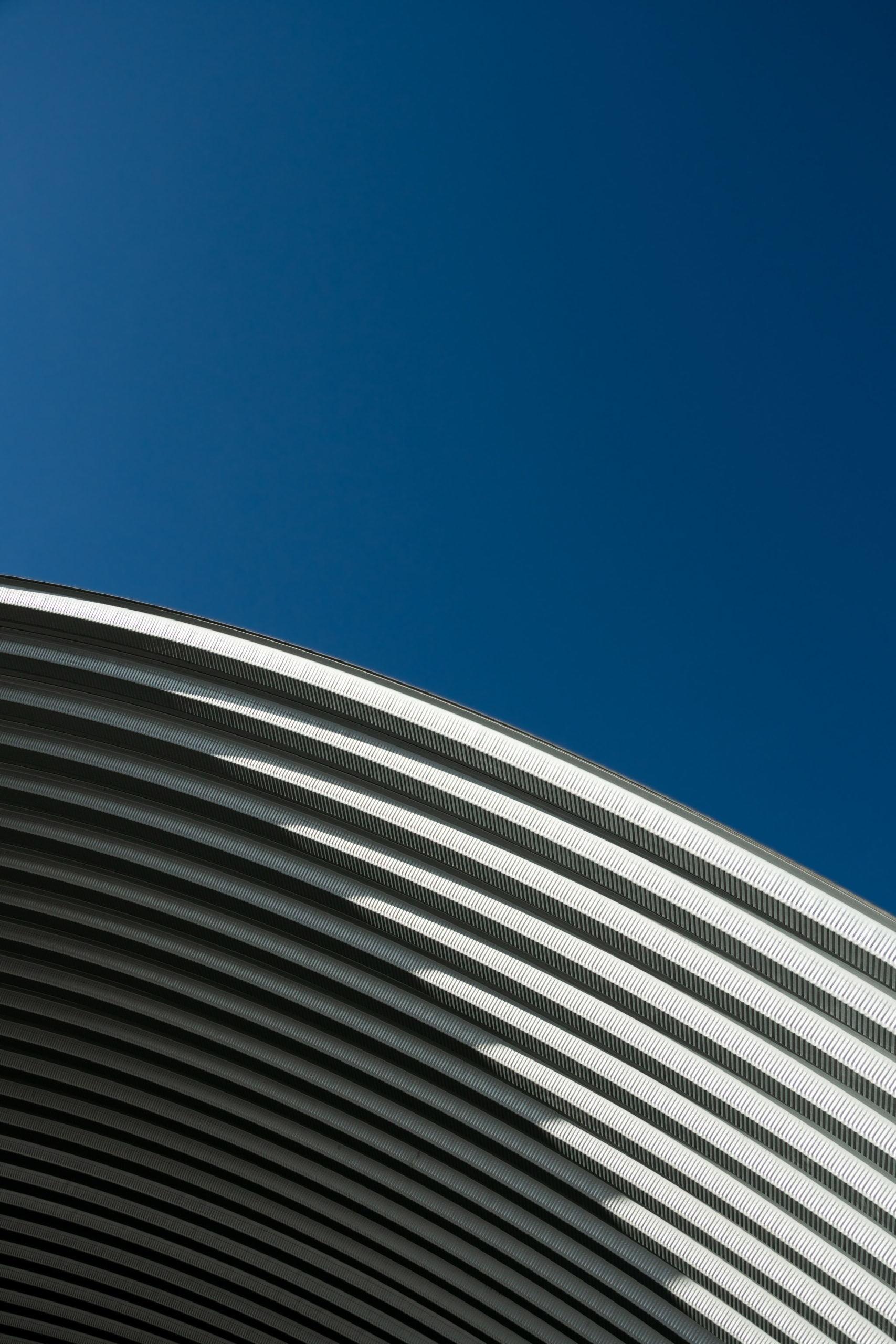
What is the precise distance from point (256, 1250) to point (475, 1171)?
844cm

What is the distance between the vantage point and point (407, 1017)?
821 inches

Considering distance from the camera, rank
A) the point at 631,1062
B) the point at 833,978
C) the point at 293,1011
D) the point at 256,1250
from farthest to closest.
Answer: the point at 256,1250, the point at 293,1011, the point at 631,1062, the point at 833,978

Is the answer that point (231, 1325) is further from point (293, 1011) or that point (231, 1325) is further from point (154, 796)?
point (154, 796)

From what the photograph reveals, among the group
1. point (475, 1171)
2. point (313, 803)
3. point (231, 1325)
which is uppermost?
point (313, 803)

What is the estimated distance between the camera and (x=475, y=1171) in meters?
21.6

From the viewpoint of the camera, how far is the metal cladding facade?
17375 mm

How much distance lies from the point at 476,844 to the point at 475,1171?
Result: 7.84 m

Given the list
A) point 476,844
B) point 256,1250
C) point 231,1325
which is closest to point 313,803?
point 476,844

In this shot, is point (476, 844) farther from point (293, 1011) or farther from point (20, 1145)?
point (20, 1145)

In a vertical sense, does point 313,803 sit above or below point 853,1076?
above

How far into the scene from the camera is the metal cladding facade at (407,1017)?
17.4m

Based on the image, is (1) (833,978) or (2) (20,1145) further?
(2) (20,1145)

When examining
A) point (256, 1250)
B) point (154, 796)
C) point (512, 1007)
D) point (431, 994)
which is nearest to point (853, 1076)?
point (512, 1007)

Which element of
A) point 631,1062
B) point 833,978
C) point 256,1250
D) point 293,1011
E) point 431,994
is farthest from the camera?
point 256,1250
